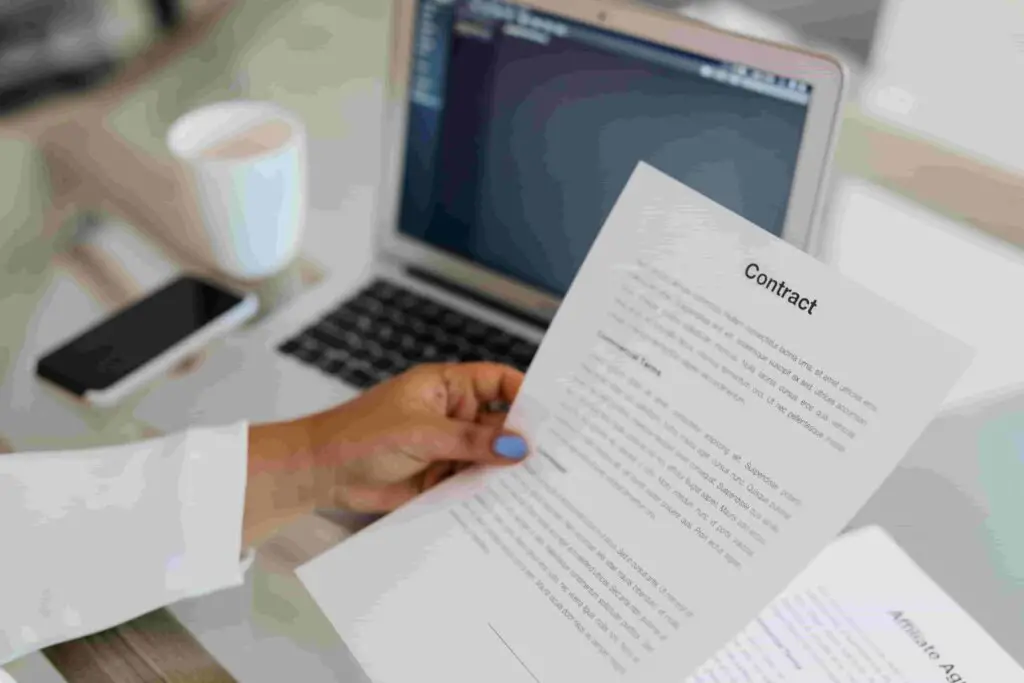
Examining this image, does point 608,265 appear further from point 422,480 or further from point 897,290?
point 897,290

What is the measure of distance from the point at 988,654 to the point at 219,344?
0.61 metres

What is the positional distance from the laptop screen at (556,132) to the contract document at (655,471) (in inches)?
5.0

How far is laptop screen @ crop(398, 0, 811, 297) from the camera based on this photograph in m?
0.65

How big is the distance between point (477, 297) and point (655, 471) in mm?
339

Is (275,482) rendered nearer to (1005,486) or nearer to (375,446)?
(375,446)

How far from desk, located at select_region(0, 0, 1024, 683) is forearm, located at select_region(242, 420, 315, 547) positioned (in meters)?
0.02

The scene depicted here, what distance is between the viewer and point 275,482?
636mm

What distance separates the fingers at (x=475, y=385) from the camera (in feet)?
2.13

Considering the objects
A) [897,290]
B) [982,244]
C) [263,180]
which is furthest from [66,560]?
[982,244]

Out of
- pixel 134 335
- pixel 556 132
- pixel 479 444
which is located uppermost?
pixel 556 132

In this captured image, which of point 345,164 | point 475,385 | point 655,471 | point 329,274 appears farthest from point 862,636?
point 345,164

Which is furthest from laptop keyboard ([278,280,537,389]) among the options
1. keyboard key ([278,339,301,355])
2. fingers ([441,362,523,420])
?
fingers ([441,362,523,420])

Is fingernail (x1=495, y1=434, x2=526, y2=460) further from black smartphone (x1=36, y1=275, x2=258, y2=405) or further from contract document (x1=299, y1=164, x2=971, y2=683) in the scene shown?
black smartphone (x1=36, y1=275, x2=258, y2=405)

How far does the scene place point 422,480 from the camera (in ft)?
2.15
